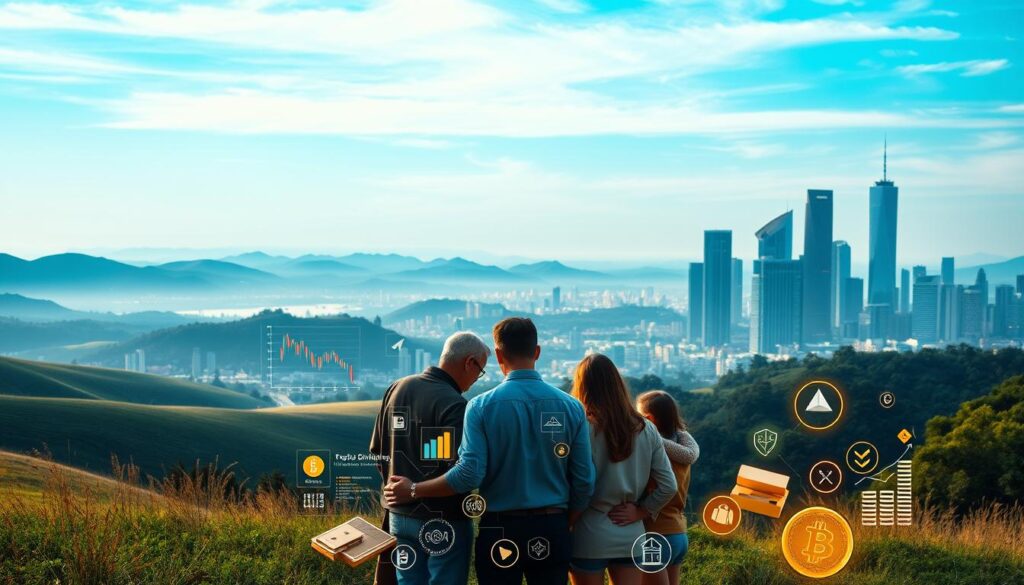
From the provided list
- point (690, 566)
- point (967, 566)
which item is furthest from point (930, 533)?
point (690, 566)

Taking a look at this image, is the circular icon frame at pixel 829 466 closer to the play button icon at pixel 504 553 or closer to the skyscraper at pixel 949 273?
the play button icon at pixel 504 553

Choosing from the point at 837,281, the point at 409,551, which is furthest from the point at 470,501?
the point at 837,281

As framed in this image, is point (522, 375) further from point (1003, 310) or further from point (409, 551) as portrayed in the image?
point (1003, 310)

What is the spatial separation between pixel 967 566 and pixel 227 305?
188112 mm

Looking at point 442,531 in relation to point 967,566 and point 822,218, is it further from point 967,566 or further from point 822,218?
point 822,218

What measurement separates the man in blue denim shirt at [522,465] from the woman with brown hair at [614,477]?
186 millimetres

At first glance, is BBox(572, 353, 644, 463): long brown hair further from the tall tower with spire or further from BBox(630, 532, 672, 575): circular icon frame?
the tall tower with spire

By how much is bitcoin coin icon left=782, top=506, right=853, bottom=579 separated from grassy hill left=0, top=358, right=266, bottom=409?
5898cm

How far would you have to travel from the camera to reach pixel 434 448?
18.0 feet

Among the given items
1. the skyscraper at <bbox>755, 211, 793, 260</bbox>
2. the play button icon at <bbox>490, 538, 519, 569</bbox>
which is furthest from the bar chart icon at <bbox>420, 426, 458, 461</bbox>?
the skyscraper at <bbox>755, 211, 793, 260</bbox>

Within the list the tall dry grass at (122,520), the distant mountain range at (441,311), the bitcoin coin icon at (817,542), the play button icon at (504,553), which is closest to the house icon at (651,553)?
the play button icon at (504,553)

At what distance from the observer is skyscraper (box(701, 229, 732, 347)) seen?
94250 mm

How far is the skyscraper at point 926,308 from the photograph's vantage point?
45153mm

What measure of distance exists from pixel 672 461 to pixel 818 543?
3.19 metres
